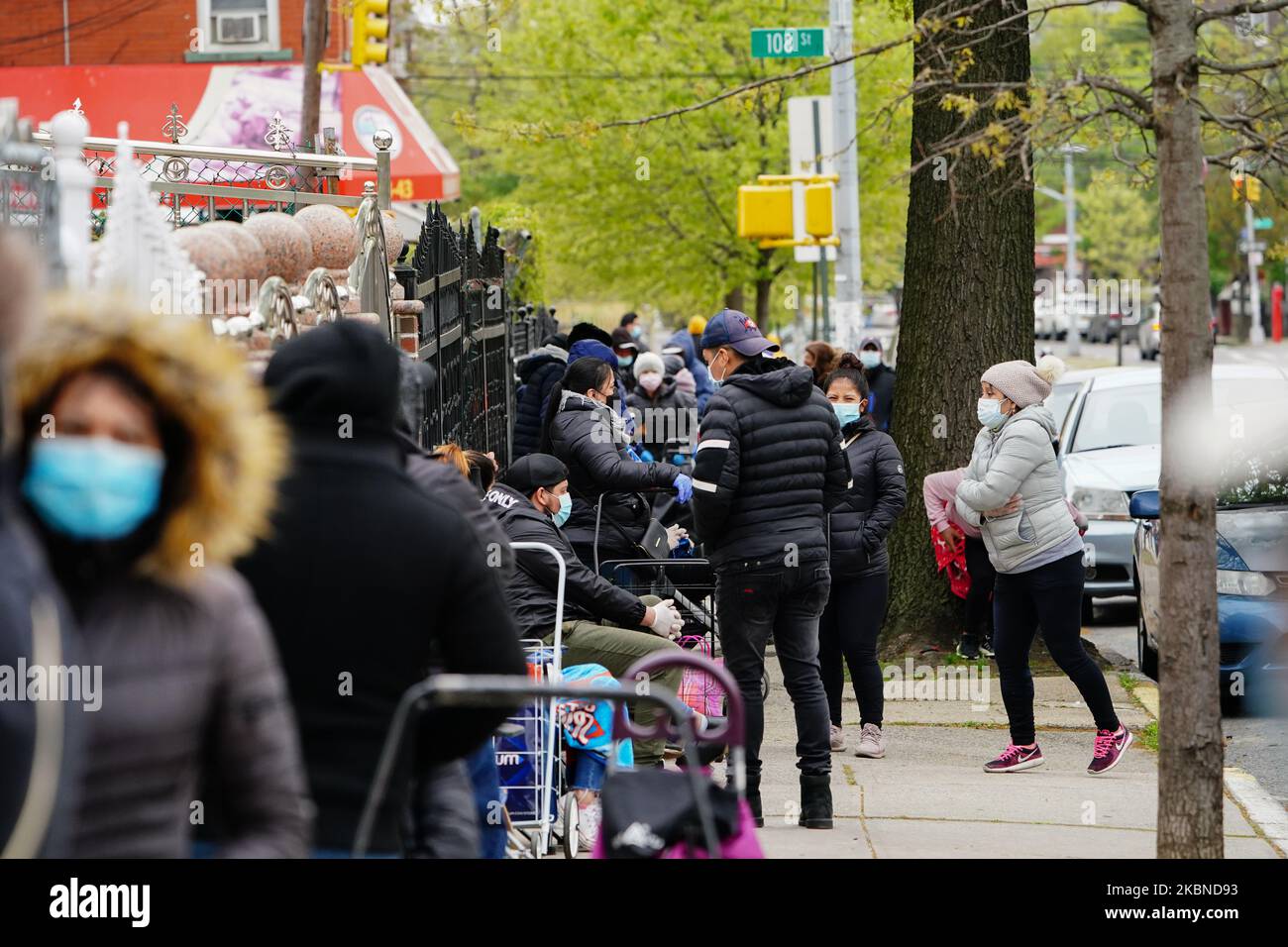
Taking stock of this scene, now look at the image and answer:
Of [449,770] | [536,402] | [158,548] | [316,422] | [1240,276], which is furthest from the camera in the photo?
[1240,276]

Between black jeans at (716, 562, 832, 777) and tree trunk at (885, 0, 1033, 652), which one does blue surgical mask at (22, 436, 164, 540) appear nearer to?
black jeans at (716, 562, 832, 777)

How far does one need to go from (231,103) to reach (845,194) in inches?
457

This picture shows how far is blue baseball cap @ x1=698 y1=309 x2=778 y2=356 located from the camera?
733cm

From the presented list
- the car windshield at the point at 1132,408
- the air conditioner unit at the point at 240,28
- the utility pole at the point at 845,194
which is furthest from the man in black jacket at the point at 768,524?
the air conditioner unit at the point at 240,28

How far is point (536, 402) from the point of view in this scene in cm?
1078

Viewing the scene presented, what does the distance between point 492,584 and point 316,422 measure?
0.47m

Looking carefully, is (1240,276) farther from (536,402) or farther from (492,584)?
(492,584)

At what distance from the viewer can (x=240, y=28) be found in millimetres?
26844

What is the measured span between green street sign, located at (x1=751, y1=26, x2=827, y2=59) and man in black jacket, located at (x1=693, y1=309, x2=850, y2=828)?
6.89 m

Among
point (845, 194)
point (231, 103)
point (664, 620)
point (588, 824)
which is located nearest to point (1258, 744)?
point (664, 620)

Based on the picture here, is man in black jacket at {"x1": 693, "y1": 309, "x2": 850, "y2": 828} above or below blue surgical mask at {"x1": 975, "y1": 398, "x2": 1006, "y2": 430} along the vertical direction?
below

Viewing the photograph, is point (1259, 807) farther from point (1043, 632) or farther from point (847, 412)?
point (847, 412)

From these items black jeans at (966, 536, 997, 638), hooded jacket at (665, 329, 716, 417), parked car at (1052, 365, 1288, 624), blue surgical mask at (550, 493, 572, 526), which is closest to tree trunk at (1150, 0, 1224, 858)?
blue surgical mask at (550, 493, 572, 526)
